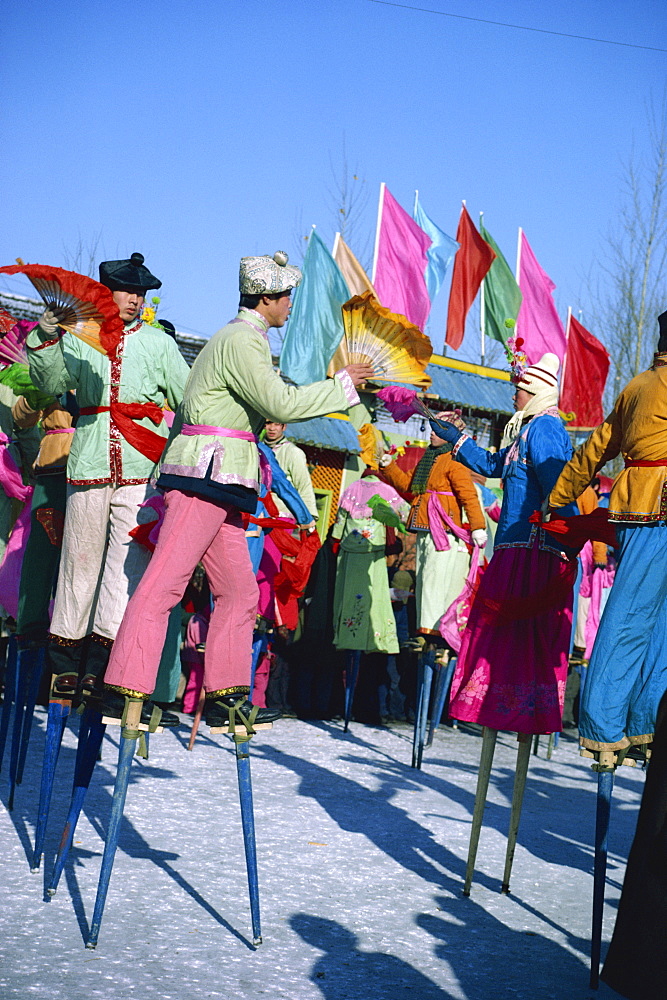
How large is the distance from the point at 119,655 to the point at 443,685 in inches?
195

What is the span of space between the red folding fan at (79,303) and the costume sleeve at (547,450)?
5.53 feet

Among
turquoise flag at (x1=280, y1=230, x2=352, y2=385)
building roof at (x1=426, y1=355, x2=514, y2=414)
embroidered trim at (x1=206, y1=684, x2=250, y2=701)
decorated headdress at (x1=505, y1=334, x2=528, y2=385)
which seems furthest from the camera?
building roof at (x1=426, y1=355, x2=514, y2=414)

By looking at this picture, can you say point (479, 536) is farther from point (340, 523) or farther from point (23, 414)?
point (23, 414)

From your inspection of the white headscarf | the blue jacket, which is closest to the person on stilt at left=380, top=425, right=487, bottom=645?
the white headscarf

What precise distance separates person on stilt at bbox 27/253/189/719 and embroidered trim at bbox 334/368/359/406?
78 cm

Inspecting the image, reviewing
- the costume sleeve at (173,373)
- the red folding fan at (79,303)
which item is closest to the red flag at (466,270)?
the costume sleeve at (173,373)

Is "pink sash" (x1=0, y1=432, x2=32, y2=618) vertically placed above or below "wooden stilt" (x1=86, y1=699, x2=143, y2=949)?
above

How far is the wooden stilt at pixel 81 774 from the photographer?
11.2 feet

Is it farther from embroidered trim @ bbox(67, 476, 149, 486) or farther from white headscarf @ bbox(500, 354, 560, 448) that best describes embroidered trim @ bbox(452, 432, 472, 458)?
embroidered trim @ bbox(67, 476, 149, 486)

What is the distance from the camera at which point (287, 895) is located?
377cm

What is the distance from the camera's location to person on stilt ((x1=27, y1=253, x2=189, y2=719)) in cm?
372

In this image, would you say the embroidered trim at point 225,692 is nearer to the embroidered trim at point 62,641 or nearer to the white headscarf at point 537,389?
the embroidered trim at point 62,641

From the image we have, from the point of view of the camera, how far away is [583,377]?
65.2 feet

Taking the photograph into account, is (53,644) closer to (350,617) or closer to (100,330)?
(100,330)
